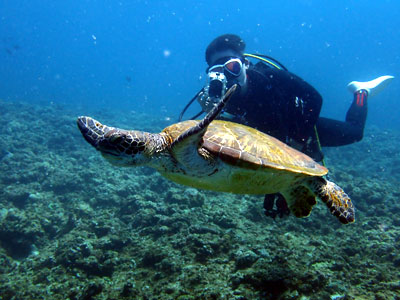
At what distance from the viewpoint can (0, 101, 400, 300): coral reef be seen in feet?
8.87

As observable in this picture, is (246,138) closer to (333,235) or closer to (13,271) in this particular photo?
(333,235)

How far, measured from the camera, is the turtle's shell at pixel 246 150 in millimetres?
2230

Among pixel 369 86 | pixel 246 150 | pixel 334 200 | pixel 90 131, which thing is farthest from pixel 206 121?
pixel 369 86

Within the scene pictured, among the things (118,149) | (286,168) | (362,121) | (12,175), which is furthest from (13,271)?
(362,121)

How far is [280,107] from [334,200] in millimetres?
2114

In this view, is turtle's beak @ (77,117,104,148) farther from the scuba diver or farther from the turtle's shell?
the scuba diver

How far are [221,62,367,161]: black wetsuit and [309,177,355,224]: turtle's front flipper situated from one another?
1403mm

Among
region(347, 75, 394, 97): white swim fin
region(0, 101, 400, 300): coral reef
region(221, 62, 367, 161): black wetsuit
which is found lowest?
region(0, 101, 400, 300): coral reef

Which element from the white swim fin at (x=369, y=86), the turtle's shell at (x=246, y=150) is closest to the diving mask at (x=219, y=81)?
the turtle's shell at (x=246, y=150)

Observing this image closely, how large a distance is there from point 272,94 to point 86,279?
4.67 meters

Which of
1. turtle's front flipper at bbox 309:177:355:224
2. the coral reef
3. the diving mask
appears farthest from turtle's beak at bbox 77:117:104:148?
turtle's front flipper at bbox 309:177:355:224

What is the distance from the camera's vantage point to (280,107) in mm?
4355

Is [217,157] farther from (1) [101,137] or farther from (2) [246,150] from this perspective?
(1) [101,137]

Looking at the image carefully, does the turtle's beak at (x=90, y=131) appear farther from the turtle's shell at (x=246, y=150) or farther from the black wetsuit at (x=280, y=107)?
the black wetsuit at (x=280, y=107)
